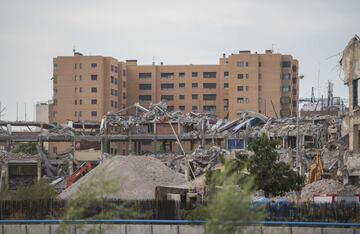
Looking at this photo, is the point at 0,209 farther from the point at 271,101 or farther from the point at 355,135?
the point at 271,101

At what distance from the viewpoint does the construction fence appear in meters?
34.0

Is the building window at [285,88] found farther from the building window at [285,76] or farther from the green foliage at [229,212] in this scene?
the green foliage at [229,212]

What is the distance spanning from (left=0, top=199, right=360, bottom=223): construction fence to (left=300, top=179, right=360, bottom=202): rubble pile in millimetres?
12058

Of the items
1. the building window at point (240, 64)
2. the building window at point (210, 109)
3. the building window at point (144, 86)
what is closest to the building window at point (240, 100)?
the building window at point (240, 64)

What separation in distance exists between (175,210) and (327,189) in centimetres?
1658

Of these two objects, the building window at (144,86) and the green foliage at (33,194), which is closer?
the green foliage at (33,194)

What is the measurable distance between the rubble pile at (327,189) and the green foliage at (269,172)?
1.66 meters

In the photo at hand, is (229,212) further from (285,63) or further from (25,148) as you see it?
(25,148)

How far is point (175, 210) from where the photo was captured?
35.5 metres

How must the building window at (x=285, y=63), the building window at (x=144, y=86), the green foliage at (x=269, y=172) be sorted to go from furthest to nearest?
the building window at (x=144, y=86) < the building window at (x=285, y=63) < the green foliage at (x=269, y=172)

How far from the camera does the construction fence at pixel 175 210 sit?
3397cm

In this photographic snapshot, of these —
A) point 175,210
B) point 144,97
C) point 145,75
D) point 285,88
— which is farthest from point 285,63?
point 175,210

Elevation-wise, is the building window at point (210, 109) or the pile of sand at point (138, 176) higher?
the building window at point (210, 109)

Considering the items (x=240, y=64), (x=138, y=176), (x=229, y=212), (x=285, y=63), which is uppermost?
(x=285, y=63)
